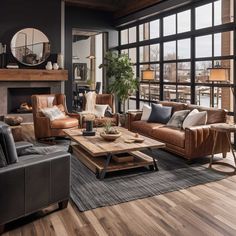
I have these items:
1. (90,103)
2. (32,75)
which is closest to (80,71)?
(32,75)

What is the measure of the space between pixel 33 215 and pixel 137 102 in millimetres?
5922

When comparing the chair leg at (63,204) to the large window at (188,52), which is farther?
the large window at (188,52)

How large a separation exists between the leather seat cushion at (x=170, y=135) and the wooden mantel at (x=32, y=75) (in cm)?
385

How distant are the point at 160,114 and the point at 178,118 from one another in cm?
56

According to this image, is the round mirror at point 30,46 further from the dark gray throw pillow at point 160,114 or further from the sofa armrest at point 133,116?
the dark gray throw pillow at point 160,114

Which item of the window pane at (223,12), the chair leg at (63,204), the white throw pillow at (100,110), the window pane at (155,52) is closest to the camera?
the chair leg at (63,204)

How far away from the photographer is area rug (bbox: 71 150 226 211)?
10.6 feet

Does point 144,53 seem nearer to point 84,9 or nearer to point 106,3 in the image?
point 106,3

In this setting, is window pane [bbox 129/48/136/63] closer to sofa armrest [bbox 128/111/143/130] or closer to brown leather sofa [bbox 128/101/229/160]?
sofa armrest [bbox 128/111/143/130]

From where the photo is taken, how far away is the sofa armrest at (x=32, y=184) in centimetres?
241

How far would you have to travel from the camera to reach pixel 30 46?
313 inches

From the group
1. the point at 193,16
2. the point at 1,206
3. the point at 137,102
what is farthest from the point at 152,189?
the point at 137,102

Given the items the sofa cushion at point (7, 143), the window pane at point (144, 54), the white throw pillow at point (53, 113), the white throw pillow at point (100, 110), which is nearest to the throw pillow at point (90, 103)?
the white throw pillow at point (100, 110)

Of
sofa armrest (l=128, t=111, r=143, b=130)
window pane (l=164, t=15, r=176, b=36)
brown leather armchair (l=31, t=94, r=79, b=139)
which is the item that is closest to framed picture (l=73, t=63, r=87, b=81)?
window pane (l=164, t=15, r=176, b=36)
